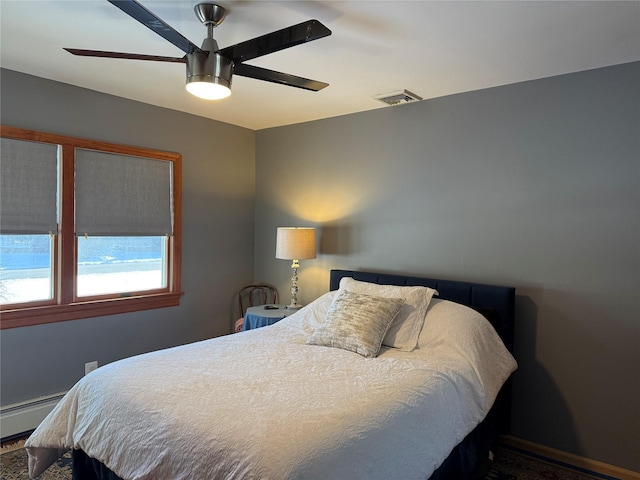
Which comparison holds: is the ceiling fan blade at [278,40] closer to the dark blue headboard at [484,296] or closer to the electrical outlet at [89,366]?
the dark blue headboard at [484,296]

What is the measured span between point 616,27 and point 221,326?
148 inches

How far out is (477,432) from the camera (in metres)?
2.36

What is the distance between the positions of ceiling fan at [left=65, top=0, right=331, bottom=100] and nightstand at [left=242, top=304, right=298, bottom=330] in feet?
6.56

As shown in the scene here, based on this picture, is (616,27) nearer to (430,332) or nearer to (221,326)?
(430,332)

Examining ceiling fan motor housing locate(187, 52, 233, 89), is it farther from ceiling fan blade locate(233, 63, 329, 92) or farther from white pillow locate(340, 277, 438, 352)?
white pillow locate(340, 277, 438, 352)

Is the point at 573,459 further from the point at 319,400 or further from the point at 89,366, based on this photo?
the point at 89,366

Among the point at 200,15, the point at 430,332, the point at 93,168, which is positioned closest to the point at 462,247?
the point at 430,332

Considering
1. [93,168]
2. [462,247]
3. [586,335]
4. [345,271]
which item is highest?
[93,168]

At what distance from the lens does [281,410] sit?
1688 mm

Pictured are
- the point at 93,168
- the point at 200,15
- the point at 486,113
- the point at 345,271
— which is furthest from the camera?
the point at 345,271

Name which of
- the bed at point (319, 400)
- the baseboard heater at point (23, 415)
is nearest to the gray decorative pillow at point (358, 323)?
the bed at point (319, 400)

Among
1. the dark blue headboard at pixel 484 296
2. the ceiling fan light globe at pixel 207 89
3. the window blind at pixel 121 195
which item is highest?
the ceiling fan light globe at pixel 207 89

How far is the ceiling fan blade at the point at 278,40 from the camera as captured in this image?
1.62 meters

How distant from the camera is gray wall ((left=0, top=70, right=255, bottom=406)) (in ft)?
9.86
